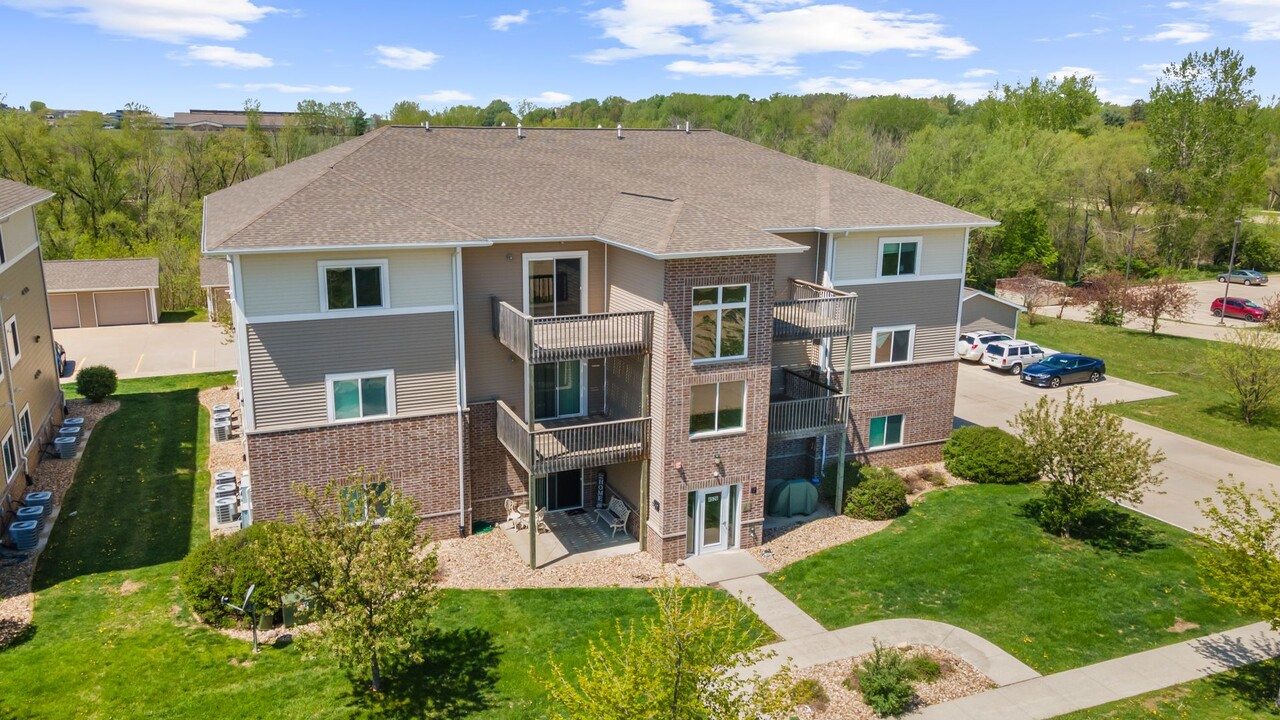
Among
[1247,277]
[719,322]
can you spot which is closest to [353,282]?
[719,322]

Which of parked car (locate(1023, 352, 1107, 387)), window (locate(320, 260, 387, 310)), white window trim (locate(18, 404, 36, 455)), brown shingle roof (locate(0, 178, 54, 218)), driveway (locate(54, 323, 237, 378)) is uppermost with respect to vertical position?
brown shingle roof (locate(0, 178, 54, 218))

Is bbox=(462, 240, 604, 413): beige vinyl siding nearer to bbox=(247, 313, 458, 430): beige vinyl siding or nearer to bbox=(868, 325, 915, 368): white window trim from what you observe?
bbox=(247, 313, 458, 430): beige vinyl siding

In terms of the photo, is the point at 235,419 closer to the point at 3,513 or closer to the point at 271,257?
the point at 3,513

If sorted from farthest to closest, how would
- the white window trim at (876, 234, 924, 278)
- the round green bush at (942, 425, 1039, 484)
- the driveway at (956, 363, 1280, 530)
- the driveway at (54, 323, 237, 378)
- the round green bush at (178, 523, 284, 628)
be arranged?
the driveway at (54, 323, 237, 378) < the round green bush at (942, 425, 1039, 484) < the white window trim at (876, 234, 924, 278) < the driveway at (956, 363, 1280, 530) < the round green bush at (178, 523, 284, 628)

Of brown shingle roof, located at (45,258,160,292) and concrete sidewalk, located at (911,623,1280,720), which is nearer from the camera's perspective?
concrete sidewalk, located at (911,623,1280,720)

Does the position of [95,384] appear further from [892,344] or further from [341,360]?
[892,344]

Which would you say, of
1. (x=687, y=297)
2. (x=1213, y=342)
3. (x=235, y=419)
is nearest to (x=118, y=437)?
(x=235, y=419)

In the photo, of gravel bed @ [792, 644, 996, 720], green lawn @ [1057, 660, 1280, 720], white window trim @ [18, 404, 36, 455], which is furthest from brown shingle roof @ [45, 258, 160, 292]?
green lawn @ [1057, 660, 1280, 720]

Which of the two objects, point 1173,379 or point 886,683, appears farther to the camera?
point 1173,379
